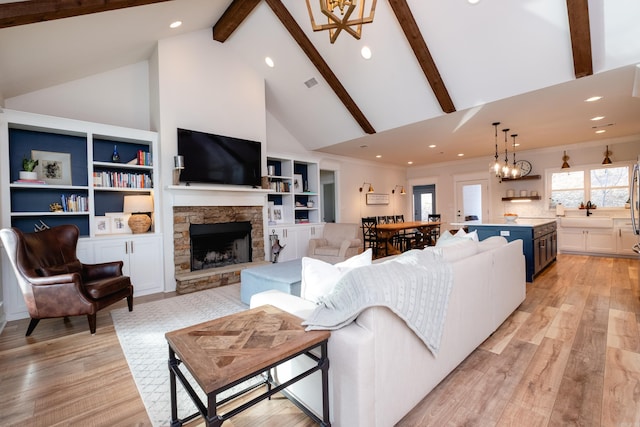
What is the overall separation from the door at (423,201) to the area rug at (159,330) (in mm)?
6934

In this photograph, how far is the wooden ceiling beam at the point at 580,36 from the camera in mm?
2699

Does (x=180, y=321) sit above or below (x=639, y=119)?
below

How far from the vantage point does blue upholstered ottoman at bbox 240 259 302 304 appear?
9.37 feet

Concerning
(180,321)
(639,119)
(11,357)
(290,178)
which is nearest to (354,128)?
(290,178)

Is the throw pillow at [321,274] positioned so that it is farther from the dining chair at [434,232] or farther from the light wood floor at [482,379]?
the dining chair at [434,232]

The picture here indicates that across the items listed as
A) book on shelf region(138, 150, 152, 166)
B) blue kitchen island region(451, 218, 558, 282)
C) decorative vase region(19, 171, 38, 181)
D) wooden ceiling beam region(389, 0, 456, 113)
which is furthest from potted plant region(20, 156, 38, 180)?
blue kitchen island region(451, 218, 558, 282)

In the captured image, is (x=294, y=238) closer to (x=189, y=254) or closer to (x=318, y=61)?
(x=189, y=254)

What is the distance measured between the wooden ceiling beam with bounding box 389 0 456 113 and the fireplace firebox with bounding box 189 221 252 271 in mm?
3692

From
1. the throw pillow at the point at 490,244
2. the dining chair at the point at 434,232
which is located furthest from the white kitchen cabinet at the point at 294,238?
the throw pillow at the point at 490,244

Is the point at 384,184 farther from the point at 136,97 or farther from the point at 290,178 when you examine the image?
the point at 136,97

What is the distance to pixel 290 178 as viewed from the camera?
6.18 meters

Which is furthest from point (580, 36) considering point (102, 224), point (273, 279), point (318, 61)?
point (102, 224)

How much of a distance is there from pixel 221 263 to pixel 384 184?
18.4 ft

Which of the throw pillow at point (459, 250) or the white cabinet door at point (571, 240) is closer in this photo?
the throw pillow at point (459, 250)
